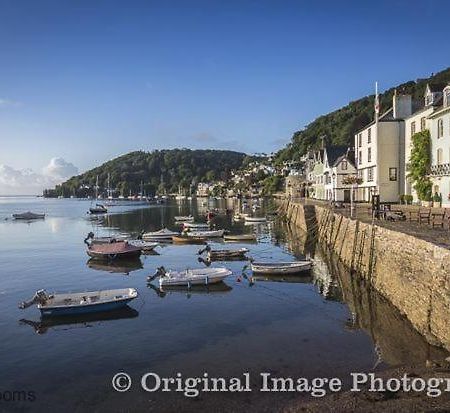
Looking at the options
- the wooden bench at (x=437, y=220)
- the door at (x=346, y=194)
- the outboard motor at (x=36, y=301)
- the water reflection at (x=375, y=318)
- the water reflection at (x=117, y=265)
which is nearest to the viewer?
the water reflection at (x=375, y=318)

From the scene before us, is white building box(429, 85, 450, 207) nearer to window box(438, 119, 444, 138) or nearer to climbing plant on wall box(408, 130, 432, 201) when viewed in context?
window box(438, 119, 444, 138)

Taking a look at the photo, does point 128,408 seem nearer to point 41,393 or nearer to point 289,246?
point 41,393

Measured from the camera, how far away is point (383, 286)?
2495cm

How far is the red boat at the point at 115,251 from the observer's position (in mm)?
41375

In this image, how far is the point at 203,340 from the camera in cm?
1941

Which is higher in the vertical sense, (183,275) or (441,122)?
(441,122)

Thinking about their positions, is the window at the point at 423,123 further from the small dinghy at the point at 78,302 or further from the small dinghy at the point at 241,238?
the small dinghy at the point at 78,302

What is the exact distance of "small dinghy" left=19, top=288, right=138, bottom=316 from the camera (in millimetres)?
22875

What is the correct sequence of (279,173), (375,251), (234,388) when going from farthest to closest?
(279,173) → (375,251) → (234,388)

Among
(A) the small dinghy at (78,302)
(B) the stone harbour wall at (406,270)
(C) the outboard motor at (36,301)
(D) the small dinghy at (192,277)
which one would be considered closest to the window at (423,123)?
(B) the stone harbour wall at (406,270)

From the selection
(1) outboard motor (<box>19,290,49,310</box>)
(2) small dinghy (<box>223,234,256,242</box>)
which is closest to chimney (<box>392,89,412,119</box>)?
(2) small dinghy (<box>223,234,256,242</box>)

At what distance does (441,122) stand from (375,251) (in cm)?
2088

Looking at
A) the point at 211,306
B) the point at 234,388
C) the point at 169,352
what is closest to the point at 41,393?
the point at 169,352

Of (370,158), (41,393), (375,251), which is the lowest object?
(41,393)
